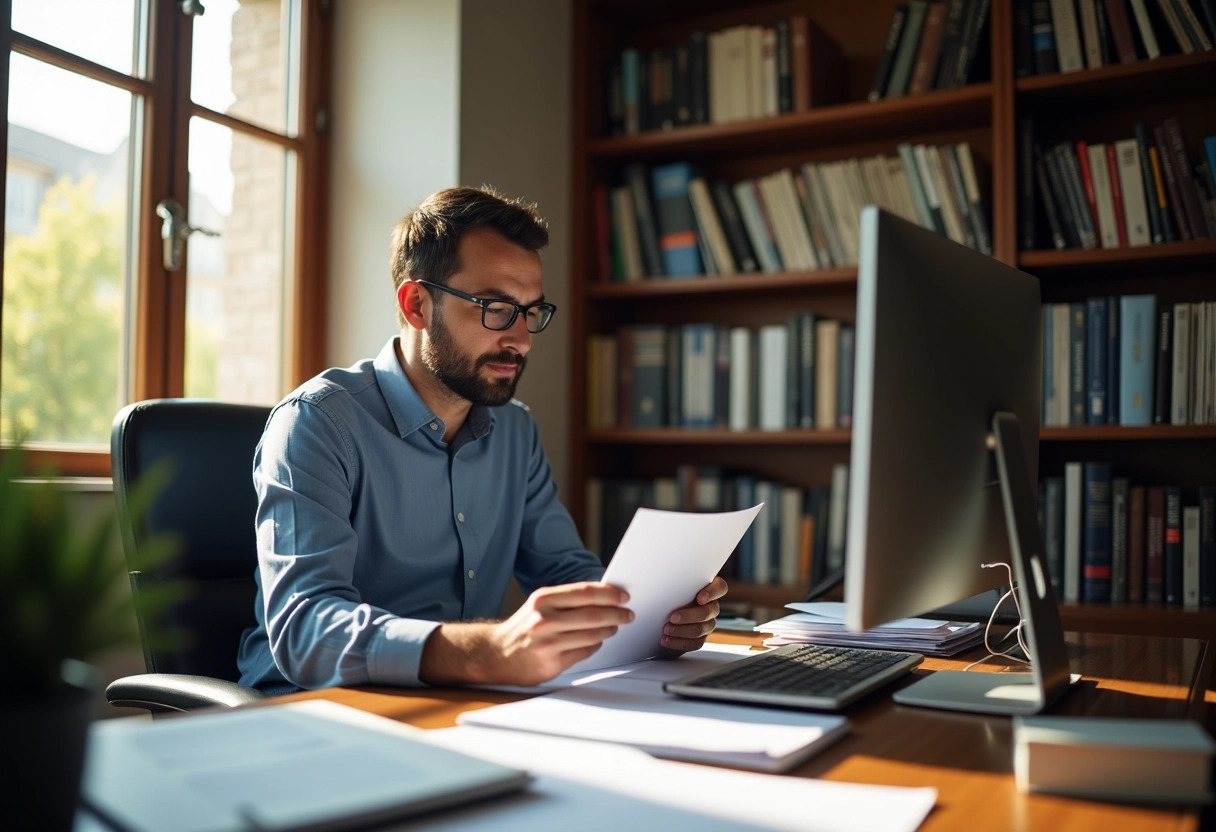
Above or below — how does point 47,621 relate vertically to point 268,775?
above

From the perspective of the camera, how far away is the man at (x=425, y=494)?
3.58 ft

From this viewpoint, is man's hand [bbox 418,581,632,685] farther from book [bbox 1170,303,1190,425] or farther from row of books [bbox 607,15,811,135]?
row of books [bbox 607,15,811,135]

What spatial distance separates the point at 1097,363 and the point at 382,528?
166 centimetres

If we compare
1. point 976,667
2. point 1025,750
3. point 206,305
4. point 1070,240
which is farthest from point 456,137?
point 1025,750

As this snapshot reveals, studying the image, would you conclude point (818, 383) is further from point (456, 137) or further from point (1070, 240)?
point (456, 137)

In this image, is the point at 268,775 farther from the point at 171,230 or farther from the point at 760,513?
the point at 760,513

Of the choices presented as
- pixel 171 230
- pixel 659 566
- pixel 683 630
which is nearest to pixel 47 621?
pixel 659 566

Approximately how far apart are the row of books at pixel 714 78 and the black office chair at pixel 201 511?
1.65m

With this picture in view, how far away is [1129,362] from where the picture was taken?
2250 mm

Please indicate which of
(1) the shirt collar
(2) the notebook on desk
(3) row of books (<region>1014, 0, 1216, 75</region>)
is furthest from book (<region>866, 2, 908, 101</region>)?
(2) the notebook on desk

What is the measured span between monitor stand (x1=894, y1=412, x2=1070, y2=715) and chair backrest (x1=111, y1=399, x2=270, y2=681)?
0.89m

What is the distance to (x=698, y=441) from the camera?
2.79 meters

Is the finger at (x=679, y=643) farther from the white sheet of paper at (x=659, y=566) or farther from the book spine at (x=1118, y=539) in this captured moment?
the book spine at (x=1118, y=539)

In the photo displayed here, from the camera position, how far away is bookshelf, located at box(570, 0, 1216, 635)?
2.28 m
